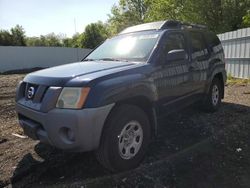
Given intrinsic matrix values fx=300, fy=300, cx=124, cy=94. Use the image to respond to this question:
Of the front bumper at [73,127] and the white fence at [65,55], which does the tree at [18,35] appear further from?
the front bumper at [73,127]

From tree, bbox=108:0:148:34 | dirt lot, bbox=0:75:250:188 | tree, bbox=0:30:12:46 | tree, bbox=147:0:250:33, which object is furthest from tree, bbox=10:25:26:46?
dirt lot, bbox=0:75:250:188

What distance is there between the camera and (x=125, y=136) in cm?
389

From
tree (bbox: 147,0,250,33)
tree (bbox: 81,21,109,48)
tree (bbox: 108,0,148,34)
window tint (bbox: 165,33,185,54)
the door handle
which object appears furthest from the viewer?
tree (bbox: 81,21,109,48)

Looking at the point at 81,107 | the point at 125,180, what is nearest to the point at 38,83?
the point at 81,107

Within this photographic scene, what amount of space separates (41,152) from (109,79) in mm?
1810

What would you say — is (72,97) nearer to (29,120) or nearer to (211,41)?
(29,120)

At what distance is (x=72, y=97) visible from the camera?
345cm

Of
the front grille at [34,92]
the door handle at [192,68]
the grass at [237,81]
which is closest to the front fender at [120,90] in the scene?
the front grille at [34,92]

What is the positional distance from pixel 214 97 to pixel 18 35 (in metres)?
38.3

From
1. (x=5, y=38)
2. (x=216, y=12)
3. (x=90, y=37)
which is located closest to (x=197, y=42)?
(x=216, y=12)

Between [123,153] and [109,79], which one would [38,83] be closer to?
[109,79]

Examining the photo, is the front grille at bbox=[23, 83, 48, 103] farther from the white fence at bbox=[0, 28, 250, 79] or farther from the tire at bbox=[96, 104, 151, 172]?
the white fence at bbox=[0, 28, 250, 79]

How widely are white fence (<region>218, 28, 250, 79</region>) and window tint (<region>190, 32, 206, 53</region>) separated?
20.6ft

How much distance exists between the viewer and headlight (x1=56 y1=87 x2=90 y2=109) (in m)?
3.40
